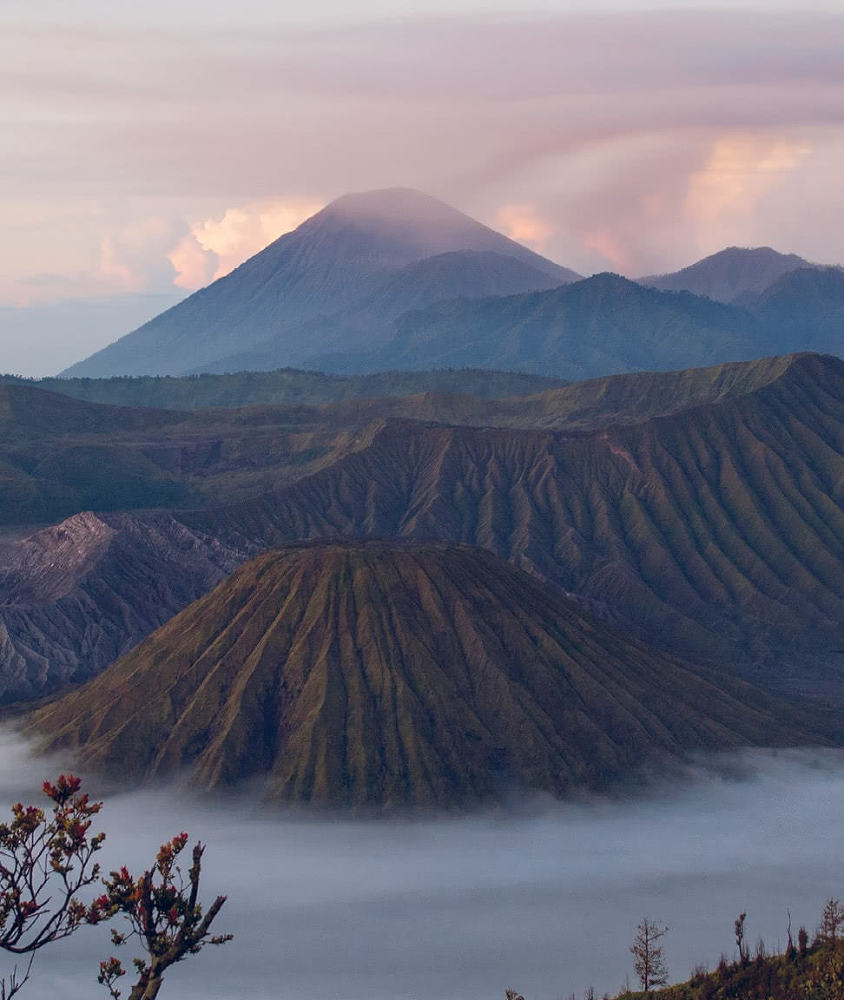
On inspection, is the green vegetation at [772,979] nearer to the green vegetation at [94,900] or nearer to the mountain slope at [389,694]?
the green vegetation at [94,900]

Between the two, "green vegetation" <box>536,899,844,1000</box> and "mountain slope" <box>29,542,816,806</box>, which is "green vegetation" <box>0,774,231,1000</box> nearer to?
"green vegetation" <box>536,899,844,1000</box>

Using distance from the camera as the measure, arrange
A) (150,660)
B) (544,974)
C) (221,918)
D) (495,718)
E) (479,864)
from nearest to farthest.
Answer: (544,974) → (221,918) → (479,864) → (495,718) → (150,660)

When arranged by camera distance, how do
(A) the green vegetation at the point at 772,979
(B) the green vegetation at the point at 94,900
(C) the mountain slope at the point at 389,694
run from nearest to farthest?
(B) the green vegetation at the point at 94,900
(A) the green vegetation at the point at 772,979
(C) the mountain slope at the point at 389,694

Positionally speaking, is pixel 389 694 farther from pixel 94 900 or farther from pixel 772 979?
pixel 94 900

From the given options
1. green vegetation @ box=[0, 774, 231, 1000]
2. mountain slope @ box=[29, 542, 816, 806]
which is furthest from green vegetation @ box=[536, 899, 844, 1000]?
mountain slope @ box=[29, 542, 816, 806]

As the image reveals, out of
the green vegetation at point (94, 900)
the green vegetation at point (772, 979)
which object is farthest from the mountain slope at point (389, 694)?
the green vegetation at point (94, 900)

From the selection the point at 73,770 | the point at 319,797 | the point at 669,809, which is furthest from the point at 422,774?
the point at 73,770

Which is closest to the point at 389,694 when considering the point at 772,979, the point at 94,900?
the point at 772,979

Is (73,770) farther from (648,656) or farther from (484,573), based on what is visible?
(648,656)
